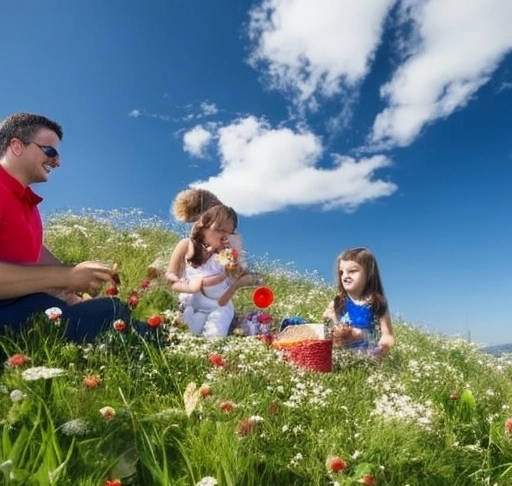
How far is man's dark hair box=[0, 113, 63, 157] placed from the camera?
4840 mm

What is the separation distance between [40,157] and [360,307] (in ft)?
13.4

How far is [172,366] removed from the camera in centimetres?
457

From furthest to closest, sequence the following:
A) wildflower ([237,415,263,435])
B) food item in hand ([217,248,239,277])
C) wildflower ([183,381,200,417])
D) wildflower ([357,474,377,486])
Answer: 1. food item in hand ([217,248,239,277])
2. wildflower ([183,381,200,417])
3. wildflower ([237,415,263,435])
4. wildflower ([357,474,377,486])

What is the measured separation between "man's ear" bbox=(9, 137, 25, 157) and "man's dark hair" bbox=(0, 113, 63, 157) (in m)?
0.02

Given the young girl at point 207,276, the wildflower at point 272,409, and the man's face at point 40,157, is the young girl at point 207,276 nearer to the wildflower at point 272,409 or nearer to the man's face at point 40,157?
the man's face at point 40,157

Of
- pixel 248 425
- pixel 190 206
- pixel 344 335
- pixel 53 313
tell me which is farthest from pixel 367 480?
pixel 190 206

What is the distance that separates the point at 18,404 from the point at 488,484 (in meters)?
2.73

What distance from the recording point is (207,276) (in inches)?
296

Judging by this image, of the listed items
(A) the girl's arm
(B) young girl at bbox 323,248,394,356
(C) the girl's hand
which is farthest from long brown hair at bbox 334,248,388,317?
(A) the girl's arm

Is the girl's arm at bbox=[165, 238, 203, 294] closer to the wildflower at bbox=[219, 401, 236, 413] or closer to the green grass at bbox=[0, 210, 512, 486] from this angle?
the green grass at bbox=[0, 210, 512, 486]

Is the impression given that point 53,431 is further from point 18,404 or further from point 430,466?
point 430,466

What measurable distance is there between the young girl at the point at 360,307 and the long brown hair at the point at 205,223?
1393 mm

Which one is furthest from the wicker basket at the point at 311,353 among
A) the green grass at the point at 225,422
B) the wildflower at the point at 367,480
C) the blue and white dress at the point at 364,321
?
the wildflower at the point at 367,480

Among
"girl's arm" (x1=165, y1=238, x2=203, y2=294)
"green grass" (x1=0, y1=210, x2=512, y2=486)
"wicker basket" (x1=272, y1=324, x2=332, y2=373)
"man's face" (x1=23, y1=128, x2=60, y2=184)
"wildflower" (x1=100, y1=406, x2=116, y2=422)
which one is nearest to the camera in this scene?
"green grass" (x1=0, y1=210, x2=512, y2=486)
